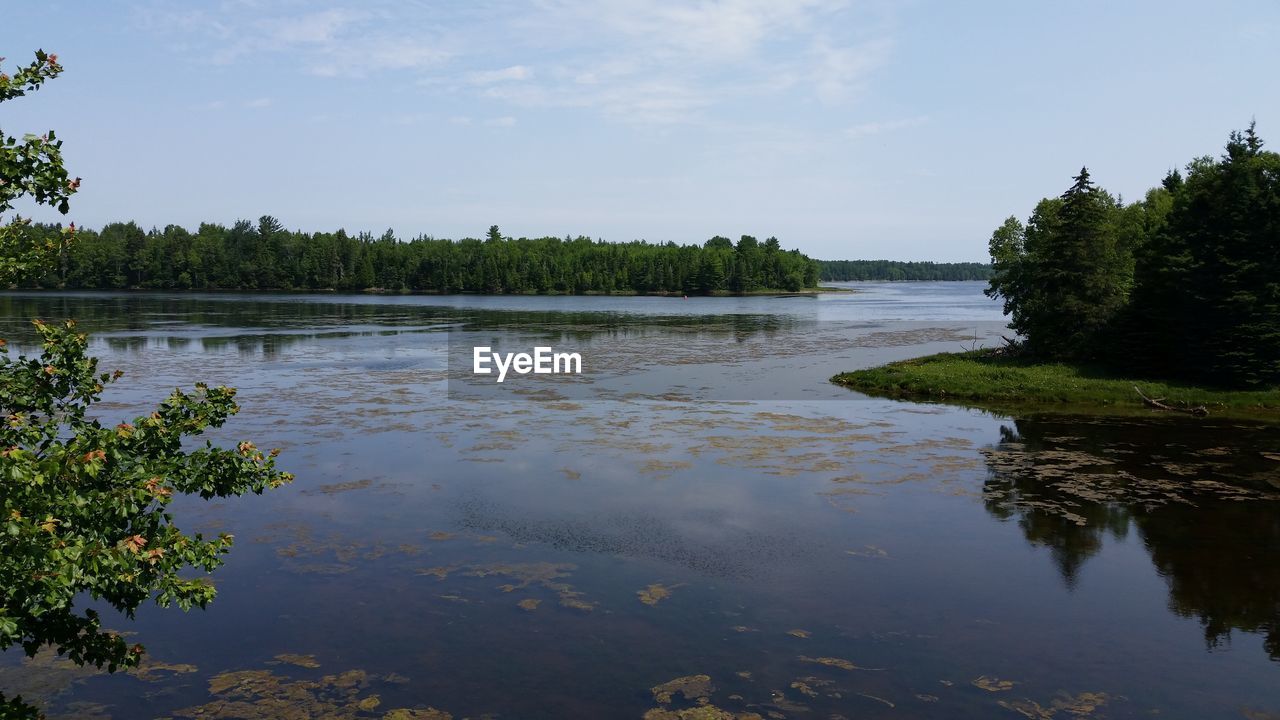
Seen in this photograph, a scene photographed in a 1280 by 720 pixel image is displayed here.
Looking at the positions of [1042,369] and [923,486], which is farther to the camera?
[1042,369]

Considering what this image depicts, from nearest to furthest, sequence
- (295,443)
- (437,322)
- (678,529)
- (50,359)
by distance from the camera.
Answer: (50,359), (678,529), (295,443), (437,322)

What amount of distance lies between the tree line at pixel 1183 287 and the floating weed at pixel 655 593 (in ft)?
124

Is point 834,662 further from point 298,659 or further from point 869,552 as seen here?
point 298,659

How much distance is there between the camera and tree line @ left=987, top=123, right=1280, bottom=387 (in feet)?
146

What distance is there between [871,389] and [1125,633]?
33.6 metres

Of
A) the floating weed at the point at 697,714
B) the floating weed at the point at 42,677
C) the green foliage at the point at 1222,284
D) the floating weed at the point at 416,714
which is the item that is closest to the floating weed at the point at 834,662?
the floating weed at the point at 697,714

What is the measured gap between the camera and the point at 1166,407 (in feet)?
142

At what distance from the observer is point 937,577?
20.7 meters

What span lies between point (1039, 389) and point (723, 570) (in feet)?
107

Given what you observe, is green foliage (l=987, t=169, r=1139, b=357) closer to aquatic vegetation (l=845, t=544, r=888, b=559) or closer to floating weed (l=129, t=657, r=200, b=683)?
aquatic vegetation (l=845, t=544, r=888, b=559)

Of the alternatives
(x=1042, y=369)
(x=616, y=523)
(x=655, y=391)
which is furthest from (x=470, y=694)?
(x=1042, y=369)

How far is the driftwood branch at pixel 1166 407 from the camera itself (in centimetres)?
4216

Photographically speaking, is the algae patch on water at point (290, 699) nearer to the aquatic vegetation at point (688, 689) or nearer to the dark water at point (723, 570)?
the dark water at point (723, 570)

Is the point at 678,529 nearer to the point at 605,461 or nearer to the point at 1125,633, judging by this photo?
the point at 605,461
